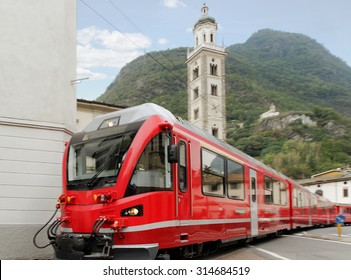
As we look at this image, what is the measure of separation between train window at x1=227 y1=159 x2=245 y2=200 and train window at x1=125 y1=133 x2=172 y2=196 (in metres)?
3.75

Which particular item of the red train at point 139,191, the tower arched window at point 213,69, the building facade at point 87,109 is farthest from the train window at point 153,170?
the tower arched window at point 213,69

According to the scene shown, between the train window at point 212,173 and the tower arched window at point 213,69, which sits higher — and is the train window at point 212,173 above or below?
below

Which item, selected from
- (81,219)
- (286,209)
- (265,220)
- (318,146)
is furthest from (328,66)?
(318,146)

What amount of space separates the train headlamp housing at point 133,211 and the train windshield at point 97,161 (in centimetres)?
Answer: 53

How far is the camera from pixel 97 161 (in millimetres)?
7512

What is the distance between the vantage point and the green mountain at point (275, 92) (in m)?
41.0

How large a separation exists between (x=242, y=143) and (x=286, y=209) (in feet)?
197

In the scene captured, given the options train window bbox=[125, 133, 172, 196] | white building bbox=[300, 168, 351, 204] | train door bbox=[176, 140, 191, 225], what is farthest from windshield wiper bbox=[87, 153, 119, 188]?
white building bbox=[300, 168, 351, 204]

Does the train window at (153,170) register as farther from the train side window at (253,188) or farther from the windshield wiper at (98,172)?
the train side window at (253,188)

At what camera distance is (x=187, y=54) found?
3408 inches

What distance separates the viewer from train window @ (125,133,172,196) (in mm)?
7055

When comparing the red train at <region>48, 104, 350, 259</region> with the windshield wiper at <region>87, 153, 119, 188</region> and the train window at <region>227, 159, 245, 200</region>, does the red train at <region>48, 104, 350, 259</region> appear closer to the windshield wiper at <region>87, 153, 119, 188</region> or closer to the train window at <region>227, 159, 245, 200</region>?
the windshield wiper at <region>87, 153, 119, 188</region>

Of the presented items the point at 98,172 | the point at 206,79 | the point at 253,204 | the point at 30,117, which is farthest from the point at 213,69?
the point at 98,172

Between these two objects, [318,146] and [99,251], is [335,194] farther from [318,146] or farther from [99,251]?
[99,251]
